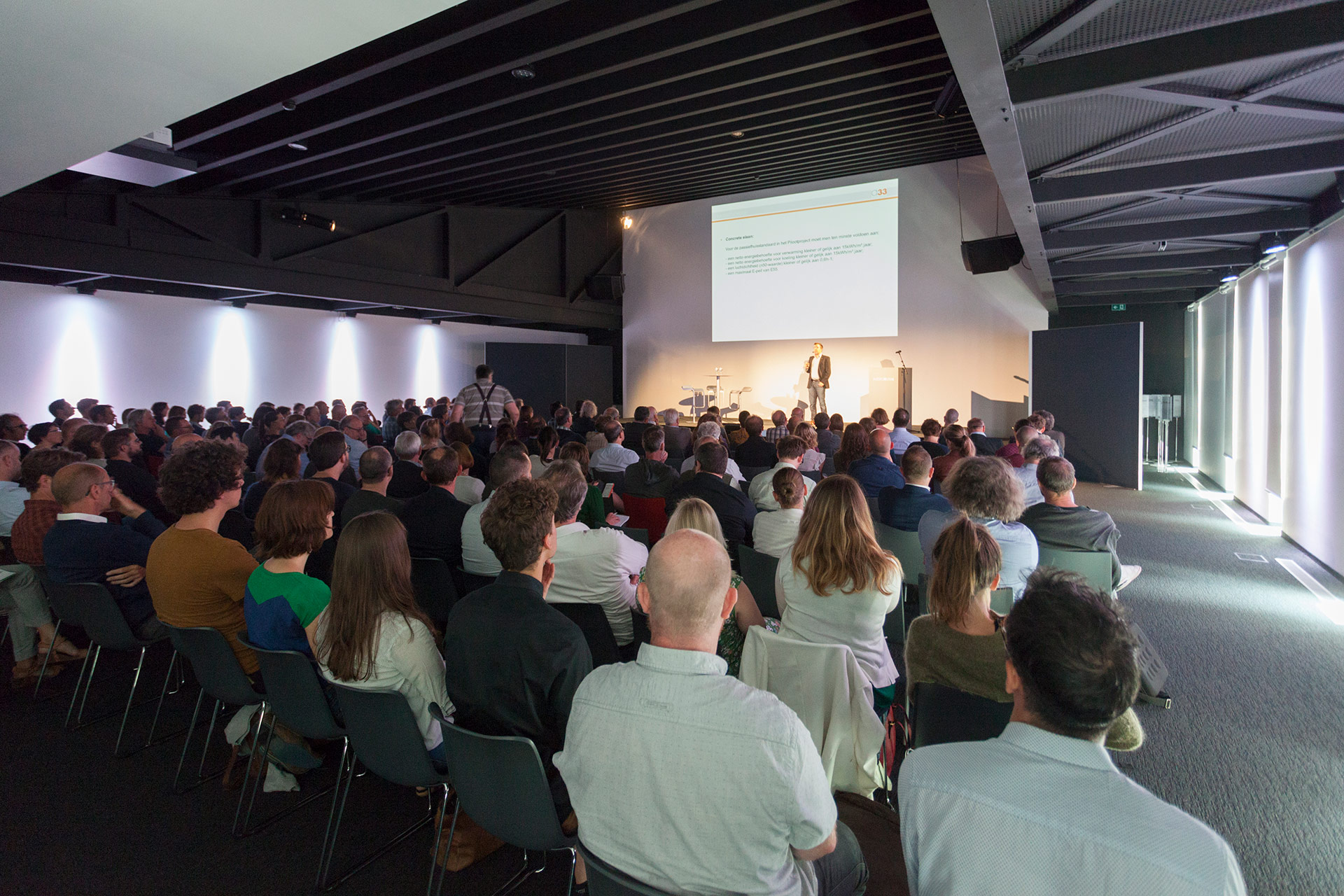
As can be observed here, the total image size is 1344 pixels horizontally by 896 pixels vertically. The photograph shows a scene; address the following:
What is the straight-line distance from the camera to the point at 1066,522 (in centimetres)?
378

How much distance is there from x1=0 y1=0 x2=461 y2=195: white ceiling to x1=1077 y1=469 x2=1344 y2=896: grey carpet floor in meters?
3.84

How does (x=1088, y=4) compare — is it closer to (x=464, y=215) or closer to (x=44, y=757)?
(x=44, y=757)

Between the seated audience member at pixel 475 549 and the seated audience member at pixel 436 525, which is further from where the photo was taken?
the seated audience member at pixel 436 525

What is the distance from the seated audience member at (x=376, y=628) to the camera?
2207mm

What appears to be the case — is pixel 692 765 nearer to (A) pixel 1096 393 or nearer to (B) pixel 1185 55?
(B) pixel 1185 55

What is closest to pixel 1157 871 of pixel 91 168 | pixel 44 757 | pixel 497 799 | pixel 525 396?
pixel 497 799

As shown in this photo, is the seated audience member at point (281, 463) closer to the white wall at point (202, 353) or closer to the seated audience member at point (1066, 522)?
the seated audience member at point (1066, 522)

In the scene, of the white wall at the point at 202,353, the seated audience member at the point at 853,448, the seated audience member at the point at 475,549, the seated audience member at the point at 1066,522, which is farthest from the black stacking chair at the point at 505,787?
the white wall at the point at 202,353

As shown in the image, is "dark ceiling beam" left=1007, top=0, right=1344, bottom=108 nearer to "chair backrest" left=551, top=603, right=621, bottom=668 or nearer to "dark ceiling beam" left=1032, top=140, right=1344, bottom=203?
"dark ceiling beam" left=1032, top=140, right=1344, bottom=203

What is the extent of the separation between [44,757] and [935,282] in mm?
12805

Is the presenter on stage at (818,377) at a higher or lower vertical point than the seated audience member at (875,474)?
higher

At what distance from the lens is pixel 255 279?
9500 millimetres

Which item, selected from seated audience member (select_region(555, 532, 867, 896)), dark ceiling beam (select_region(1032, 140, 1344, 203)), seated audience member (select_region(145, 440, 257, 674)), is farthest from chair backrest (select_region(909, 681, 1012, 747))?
dark ceiling beam (select_region(1032, 140, 1344, 203))

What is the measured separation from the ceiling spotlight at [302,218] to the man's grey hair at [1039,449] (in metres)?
9.20
